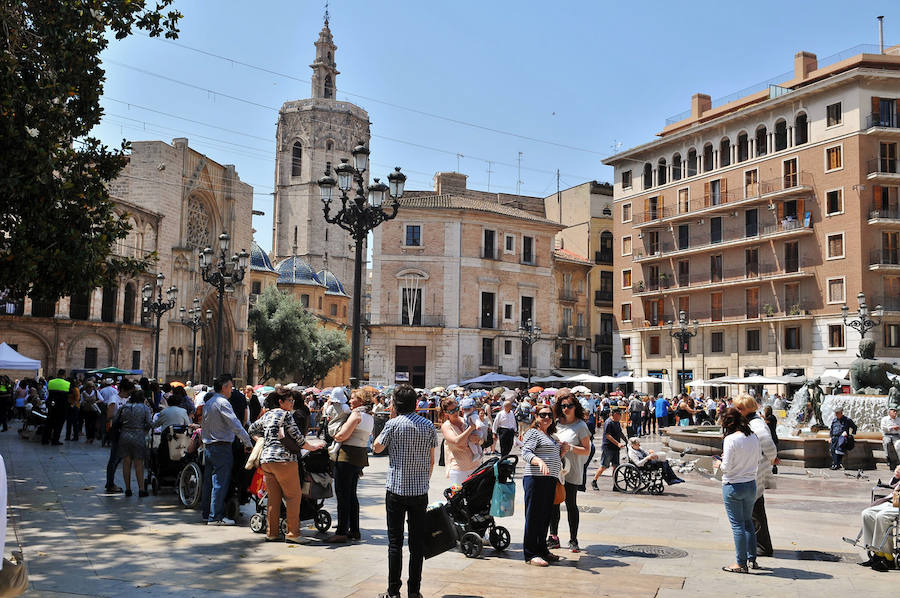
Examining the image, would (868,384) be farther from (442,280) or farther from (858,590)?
(442,280)

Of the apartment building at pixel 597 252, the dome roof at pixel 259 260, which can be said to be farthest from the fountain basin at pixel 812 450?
the dome roof at pixel 259 260

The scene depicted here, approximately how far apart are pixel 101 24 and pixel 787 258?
37.1 meters

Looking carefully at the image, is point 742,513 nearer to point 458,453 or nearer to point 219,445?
point 458,453

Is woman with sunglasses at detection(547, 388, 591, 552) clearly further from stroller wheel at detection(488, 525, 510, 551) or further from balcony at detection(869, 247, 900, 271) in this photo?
balcony at detection(869, 247, 900, 271)

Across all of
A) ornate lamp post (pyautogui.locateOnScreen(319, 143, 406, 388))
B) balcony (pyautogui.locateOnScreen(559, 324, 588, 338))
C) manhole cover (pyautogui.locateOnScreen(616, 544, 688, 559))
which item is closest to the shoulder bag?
manhole cover (pyautogui.locateOnScreen(616, 544, 688, 559))

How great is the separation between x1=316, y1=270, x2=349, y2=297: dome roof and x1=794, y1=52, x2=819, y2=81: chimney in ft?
160

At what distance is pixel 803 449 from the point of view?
18.0 metres

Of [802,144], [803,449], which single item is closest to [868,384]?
[803,449]

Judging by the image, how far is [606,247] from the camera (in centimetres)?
5753

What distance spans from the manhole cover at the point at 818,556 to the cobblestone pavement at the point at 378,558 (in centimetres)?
2

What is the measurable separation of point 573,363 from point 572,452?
151 ft

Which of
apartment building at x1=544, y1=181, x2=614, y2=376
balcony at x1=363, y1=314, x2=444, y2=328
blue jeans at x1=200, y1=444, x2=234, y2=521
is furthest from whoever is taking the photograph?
apartment building at x1=544, y1=181, x2=614, y2=376

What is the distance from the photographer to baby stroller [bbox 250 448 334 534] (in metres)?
8.72

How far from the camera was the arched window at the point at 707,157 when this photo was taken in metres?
46.7
